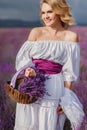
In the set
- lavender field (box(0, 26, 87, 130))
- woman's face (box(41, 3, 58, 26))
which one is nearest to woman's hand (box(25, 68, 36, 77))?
woman's face (box(41, 3, 58, 26))

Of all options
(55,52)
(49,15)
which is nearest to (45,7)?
(49,15)

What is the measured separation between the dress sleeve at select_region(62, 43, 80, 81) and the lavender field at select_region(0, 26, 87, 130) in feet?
2.41

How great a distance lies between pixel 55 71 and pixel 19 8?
0.97 metres

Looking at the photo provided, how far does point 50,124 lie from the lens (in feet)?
8.04

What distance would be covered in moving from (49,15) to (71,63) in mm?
301

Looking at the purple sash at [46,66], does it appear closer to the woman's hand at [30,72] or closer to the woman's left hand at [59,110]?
the woman's hand at [30,72]

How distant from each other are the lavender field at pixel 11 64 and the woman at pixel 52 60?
2.42 feet

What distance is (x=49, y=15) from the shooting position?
8.09 feet

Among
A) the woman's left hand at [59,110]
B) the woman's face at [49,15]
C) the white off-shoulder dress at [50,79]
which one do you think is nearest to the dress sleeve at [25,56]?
the white off-shoulder dress at [50,79]

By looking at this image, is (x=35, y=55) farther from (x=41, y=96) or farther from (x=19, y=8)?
(x=19, y=8)

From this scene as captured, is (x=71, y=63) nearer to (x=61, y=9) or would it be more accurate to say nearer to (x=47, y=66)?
(x=47, y=66)

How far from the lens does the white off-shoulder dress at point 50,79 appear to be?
2436 millimetres

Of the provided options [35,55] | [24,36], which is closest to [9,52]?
[24,36]

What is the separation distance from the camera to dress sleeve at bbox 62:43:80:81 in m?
2.44
